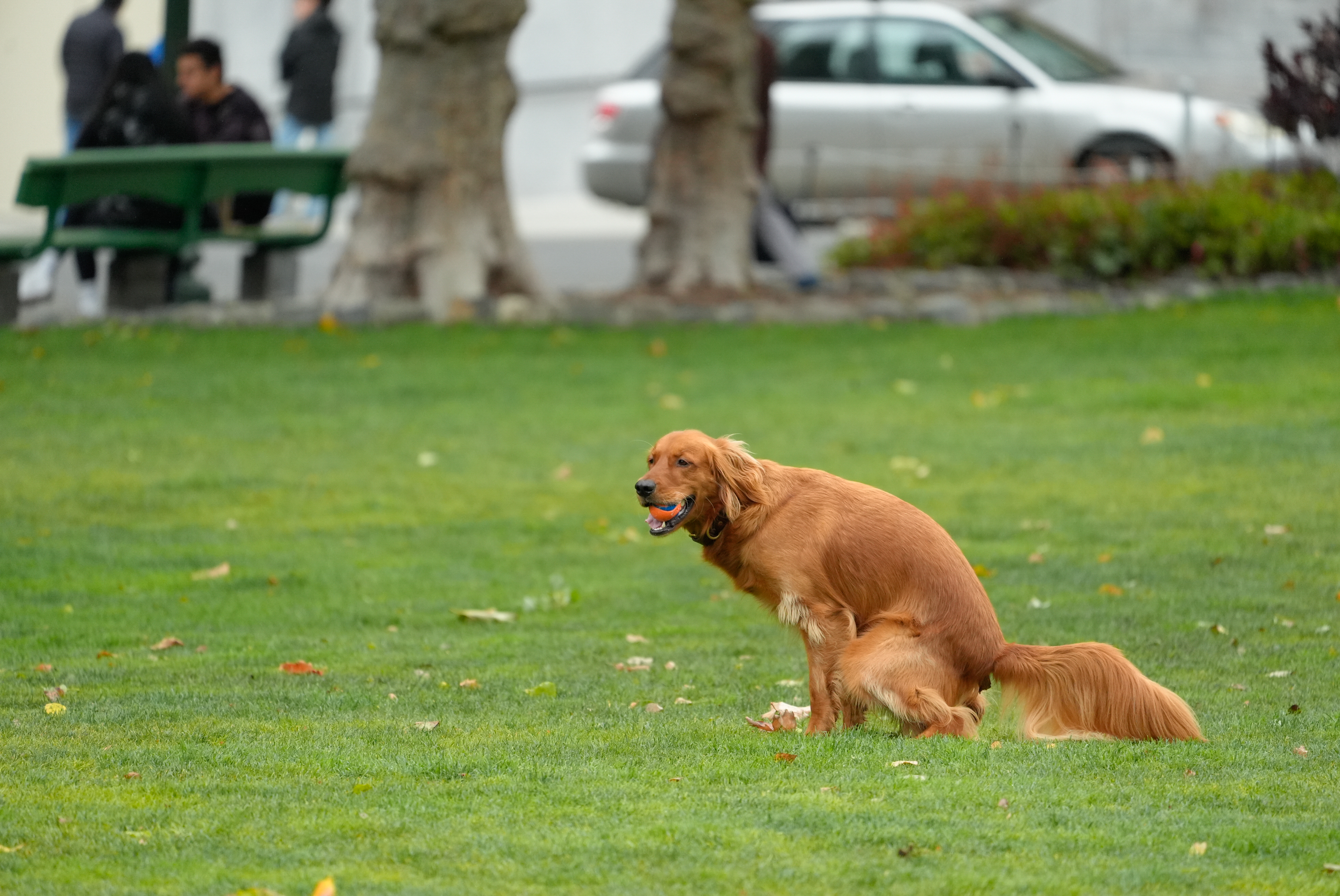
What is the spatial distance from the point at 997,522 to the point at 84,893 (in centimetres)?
618

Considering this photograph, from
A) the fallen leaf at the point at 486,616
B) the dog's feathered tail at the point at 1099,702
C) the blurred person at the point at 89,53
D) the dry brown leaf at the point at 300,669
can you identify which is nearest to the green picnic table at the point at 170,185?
the blurred person at the point at 89,53

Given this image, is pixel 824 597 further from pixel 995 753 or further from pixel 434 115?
pixel 434 115

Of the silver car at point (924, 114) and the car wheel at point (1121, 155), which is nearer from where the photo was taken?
the car wheel at point (1121, 155)

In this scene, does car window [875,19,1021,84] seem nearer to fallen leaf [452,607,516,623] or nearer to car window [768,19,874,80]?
car window [768,19,874,80]

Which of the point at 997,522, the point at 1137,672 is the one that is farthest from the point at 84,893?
the point at 997,522

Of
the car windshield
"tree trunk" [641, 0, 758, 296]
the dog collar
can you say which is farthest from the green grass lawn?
the car windshield

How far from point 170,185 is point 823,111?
27.4 feet

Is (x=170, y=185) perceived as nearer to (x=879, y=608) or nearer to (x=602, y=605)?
(x=602, y=605)

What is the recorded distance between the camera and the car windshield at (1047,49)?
763 inches

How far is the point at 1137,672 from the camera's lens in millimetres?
4922

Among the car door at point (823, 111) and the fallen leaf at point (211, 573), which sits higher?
the car door at point (823, 111)

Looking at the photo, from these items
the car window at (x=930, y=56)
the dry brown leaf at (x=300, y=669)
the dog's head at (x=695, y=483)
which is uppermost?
the car window at (x=930, y=56)

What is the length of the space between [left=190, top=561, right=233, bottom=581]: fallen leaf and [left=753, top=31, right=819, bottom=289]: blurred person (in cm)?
946

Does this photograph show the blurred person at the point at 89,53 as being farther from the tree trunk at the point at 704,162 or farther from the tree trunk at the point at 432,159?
the tree trunk at the point at 704,162
